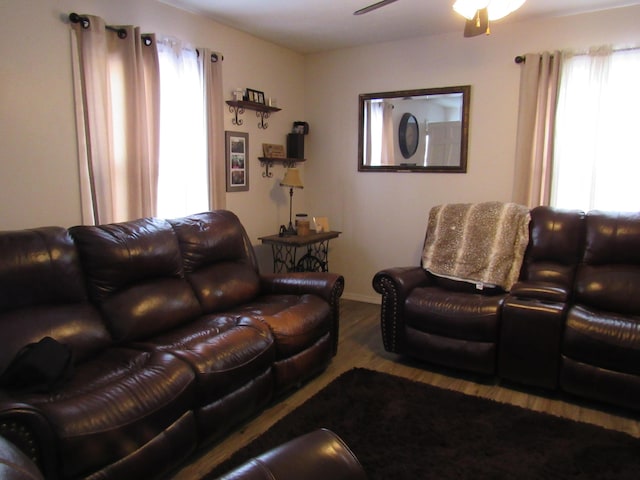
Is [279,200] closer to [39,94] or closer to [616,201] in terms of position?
[39,94]

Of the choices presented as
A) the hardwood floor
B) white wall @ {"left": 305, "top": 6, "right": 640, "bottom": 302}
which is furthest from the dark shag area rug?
white wall @ {"left": 305, "top": 6, "right": 640, "bottom": 302}

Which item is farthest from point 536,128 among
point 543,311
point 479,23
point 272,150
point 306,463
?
point 306,463

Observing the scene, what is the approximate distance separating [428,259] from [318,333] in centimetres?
117

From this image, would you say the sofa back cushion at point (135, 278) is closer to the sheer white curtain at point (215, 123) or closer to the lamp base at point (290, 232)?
the sheer white curtain at point (215, 123)

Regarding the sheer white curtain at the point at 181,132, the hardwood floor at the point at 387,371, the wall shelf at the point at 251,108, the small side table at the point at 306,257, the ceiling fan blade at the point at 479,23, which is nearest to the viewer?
the ceiling fan blade at the point at 479,23

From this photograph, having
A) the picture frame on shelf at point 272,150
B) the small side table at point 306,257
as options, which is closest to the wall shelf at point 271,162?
the picture frame on shelf at point 272,150

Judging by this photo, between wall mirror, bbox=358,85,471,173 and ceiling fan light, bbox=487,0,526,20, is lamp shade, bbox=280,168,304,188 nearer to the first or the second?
wall mirror, bbox=358,85,471,173

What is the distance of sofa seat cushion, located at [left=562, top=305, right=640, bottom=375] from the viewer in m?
2.44

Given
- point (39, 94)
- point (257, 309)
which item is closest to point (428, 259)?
point (257, 309)

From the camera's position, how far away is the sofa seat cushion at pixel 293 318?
8.53 feet

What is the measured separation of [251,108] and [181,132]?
3.02 ft

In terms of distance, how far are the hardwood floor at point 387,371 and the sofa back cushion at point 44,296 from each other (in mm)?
797

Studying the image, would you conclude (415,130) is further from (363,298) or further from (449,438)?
(449,438)

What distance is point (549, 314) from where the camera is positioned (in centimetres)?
266
